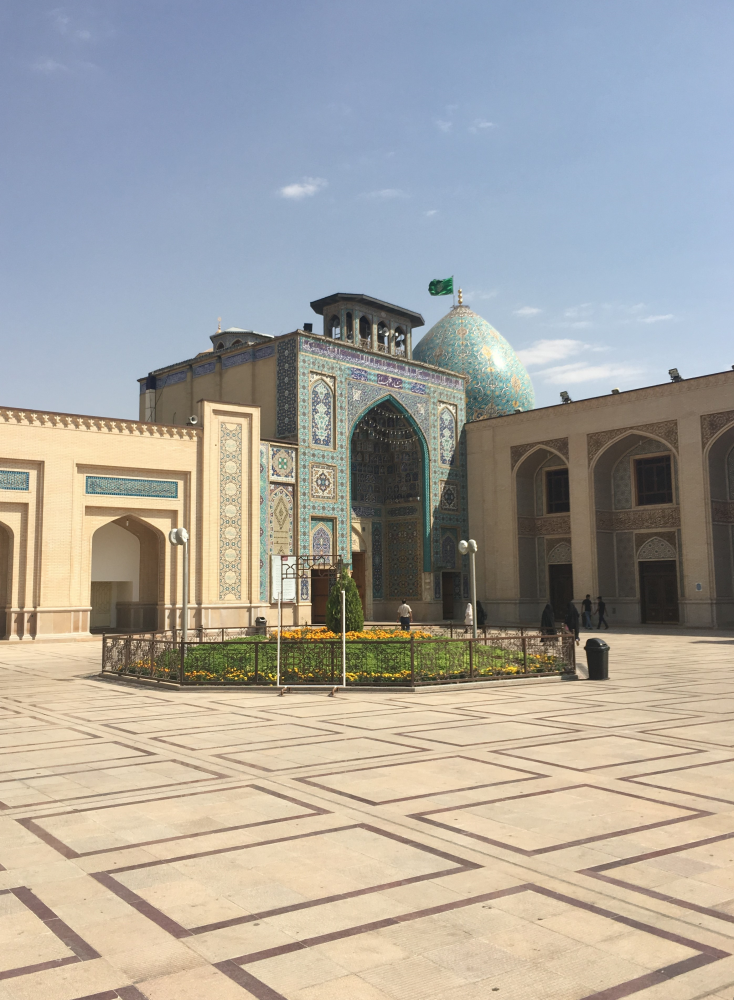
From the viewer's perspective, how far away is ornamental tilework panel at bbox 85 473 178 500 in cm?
2103

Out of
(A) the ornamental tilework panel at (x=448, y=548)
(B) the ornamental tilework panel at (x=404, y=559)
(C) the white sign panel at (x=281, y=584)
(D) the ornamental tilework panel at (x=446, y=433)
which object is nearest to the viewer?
(C) the white sign panel at (x=281, y=584)

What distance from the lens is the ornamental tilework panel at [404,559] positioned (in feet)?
91.6

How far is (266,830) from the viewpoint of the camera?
4398 mm

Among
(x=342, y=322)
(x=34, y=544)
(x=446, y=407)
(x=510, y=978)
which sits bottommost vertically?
(x=510, y=978)

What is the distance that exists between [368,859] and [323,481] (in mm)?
21110

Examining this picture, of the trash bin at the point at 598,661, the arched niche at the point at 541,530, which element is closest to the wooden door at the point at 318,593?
the arched niche at the point at 541,530

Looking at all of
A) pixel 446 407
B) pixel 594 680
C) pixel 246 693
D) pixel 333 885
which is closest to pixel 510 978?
pixel 333 885

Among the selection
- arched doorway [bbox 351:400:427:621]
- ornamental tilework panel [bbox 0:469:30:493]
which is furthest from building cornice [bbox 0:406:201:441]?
arched doorway [bbox 351:400:427:621]

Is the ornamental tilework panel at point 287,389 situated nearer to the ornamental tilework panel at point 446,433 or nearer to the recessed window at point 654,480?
the ornamental tilework panel at point 446,433

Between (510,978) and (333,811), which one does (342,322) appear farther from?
(510,978)

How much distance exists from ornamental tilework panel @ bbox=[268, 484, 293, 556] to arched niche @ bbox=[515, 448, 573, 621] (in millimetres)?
7793

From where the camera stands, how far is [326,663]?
10.6m

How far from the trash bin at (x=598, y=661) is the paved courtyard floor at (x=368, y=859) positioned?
11.9 ft

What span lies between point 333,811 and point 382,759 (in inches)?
56.3
